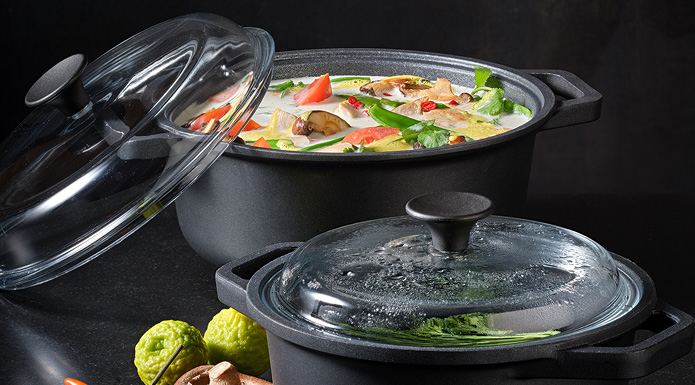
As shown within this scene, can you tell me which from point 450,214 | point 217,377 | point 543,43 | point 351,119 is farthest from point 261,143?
point 543,43

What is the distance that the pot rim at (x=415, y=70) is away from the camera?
5.24ft

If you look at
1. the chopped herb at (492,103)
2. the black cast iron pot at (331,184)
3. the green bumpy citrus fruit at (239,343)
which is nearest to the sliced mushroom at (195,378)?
the green bumpy citrus fruit at (239,343)

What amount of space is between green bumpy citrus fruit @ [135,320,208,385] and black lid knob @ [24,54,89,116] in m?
0.41

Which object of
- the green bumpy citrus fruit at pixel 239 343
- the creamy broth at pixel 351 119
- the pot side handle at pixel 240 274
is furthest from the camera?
the creamy broth at pixel 351 119

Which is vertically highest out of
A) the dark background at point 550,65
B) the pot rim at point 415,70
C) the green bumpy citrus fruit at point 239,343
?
the pot rim at point 415,70

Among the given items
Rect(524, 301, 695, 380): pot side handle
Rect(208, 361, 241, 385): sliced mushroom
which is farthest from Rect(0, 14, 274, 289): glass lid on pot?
Rect(524, 301, 695, 380): pot side handle

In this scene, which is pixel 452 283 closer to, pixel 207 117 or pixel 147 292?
pixel 207 117

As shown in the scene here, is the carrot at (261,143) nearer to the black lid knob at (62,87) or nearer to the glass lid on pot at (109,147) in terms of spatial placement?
the glass lid on pot at (109,147)

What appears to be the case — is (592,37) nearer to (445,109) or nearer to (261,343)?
(445,109)

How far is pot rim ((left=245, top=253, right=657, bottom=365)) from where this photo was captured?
0.96 m

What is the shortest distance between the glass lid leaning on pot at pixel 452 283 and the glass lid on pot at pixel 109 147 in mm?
468

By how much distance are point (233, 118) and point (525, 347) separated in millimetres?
808

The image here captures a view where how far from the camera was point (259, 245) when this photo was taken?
176cm

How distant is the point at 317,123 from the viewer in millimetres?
1947
